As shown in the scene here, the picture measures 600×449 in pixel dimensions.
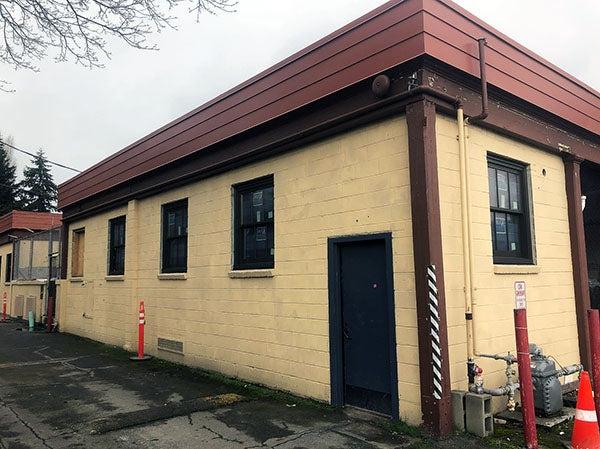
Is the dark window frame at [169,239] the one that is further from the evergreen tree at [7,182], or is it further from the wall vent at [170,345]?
the evergreen tree at [7,182]

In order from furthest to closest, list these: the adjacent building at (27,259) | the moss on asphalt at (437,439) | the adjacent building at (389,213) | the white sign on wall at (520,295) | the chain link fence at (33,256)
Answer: the chain link fence at (33,256) → the adjacent building at (27,259) → the white sign on wall at (520,295) → the adjacent building at (389,213) → the moss on asphalt at (437,439)

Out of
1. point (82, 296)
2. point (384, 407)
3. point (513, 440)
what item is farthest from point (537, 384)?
point (82, 296)

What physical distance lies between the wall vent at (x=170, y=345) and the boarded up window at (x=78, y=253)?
6.69 meters

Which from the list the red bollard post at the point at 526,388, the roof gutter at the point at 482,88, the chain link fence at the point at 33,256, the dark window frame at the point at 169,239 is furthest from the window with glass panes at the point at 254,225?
the chain link fence at the point at 33,256

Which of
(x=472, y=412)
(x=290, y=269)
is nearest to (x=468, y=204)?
(x=472, y=412)

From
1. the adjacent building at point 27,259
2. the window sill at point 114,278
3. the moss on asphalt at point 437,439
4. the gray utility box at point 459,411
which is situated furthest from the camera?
the adjacent building at point 27,259

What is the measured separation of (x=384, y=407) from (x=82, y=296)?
1179cm

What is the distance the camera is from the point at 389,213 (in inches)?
242

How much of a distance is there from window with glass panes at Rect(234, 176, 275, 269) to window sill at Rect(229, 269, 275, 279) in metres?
0.17

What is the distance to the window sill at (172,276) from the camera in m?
10.2

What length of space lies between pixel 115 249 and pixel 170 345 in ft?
14.4

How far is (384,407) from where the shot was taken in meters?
6.15

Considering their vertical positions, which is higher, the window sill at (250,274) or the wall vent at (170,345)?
the window sill at (250,274)

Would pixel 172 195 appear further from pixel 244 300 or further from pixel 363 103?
pixel 363 103
